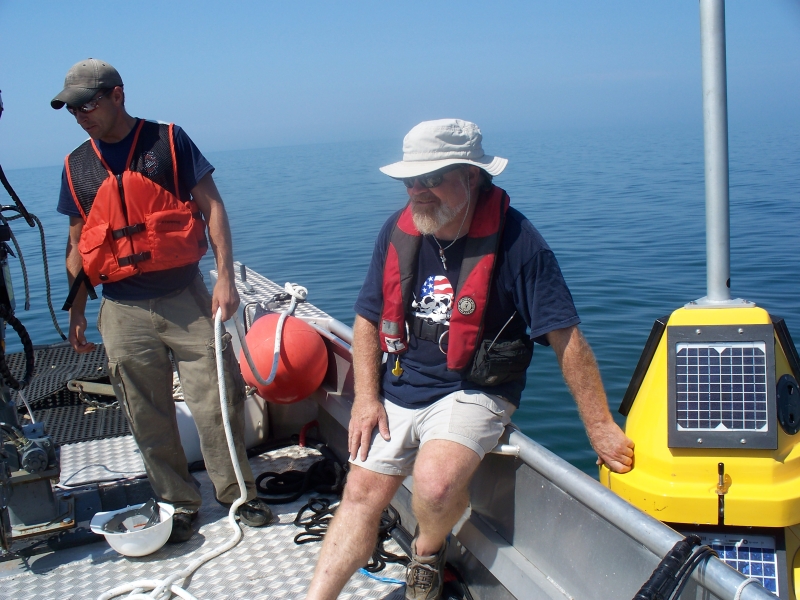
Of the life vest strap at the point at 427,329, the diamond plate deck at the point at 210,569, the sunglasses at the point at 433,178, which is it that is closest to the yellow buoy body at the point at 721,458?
the life vest strap at the point at 427,329

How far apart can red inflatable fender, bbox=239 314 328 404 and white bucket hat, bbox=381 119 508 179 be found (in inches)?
46.8

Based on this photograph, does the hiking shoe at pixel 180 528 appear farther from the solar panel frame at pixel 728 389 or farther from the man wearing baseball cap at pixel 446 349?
the solar panel frame at pixel 728 389

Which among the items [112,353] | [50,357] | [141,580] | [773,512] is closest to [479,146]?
[773,512]

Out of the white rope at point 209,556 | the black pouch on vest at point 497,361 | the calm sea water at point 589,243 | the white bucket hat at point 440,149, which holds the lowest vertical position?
the calm sea water at point 589,243

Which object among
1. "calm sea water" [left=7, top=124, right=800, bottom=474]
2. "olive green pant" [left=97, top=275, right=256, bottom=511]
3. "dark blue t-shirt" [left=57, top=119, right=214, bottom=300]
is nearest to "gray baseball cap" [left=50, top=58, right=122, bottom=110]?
"dark blue t-shirt" [left=57, top=119, right=214, bottom=300]

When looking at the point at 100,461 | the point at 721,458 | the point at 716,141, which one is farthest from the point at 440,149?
the point at 100,461

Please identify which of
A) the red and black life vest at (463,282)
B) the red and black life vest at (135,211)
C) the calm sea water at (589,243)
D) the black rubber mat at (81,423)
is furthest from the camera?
the calm sea water at (589,243)

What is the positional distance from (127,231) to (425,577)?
1662 mm

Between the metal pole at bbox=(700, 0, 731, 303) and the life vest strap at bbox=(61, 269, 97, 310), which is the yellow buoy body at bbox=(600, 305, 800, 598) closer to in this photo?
the metal pole at bbox=(700, 0, 731, 303)

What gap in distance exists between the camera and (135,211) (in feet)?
9.39

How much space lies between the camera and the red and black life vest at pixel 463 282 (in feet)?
7.73

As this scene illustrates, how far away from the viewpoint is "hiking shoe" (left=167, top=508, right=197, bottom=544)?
294 cm

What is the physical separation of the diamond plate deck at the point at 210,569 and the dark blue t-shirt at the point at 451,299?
27.9 inches

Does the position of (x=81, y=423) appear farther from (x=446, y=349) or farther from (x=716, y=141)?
(x=716, y=141)
